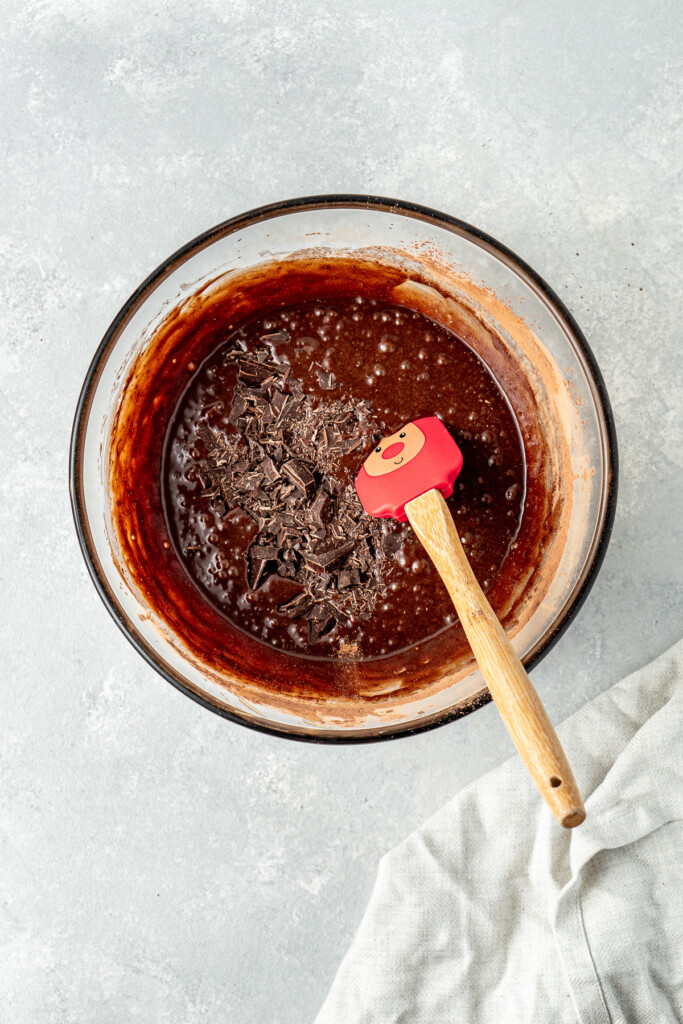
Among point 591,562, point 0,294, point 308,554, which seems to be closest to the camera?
point 591,562

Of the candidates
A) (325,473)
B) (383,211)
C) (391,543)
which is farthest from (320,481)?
(383,211)

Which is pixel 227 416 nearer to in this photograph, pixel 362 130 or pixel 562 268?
pixel 362 130

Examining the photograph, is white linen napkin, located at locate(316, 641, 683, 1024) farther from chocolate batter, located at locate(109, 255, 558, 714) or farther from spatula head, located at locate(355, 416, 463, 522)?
spatula head, located at locate(355, 416, 463, 522)

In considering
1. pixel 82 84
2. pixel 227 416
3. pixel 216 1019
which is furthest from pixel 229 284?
pixel 216 1019

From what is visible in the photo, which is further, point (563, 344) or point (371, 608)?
point (371, 608)

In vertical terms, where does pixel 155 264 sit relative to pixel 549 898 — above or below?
above

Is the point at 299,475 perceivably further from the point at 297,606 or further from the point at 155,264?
the point at 155,264
